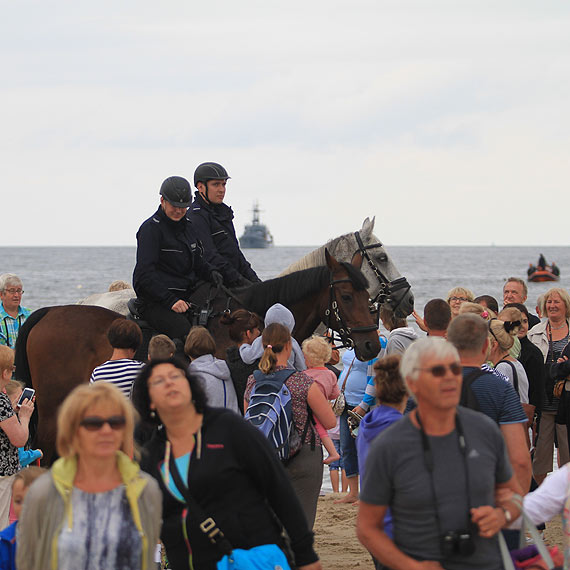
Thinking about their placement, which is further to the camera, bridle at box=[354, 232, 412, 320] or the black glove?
bridle at box=[354, 232, 412, 320]

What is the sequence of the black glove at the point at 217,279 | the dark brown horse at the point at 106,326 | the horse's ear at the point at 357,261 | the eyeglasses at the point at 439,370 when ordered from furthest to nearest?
the horse's ear at the point at 357,261
the black glove at the point at 217,279
the dark brown horse at the point at 106,326
the eyeglasses at the point at 439,370

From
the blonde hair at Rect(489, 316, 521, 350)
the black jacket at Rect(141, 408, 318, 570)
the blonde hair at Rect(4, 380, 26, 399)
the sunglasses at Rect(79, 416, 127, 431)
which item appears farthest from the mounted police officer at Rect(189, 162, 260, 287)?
the sunglasses at Rect(79, 416, 127, 431)

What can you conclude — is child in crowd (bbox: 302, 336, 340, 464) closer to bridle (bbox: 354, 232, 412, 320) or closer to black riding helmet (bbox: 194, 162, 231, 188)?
bridle (bbox: 354, 232, 412, 320)

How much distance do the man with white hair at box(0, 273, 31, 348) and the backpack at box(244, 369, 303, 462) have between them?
4562 millimetres

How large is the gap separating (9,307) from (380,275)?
3782 millimetres

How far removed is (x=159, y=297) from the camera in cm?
838

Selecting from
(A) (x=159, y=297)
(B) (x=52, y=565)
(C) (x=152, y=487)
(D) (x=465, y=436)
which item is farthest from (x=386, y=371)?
(A) (x=159, y=297)

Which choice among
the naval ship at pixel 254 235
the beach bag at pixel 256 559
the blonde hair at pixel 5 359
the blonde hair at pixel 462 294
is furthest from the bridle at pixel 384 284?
the naval ship at pixel 254 235

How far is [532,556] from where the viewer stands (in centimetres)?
418

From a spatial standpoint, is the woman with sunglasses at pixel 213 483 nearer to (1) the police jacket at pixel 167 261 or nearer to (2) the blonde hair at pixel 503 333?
(2) the blonde hair at pixel 503 333

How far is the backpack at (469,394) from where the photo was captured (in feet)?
16.2

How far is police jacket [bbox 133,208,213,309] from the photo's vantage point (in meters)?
8.44

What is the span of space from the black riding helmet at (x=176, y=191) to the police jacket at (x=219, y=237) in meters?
0.50

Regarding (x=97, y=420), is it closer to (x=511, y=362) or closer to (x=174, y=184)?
(x=511, y=362)
